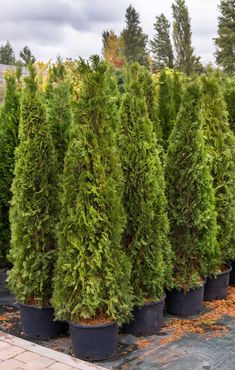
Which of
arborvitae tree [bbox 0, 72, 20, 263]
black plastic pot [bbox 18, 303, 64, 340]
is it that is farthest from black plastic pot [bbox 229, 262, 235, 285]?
arborvitae tree [bbox 0, 72, 20, 263]

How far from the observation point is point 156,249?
4.12m

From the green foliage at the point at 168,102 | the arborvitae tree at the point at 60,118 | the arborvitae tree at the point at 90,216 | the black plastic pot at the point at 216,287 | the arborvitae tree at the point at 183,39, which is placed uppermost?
the arborvitae tree at the point at 183,39

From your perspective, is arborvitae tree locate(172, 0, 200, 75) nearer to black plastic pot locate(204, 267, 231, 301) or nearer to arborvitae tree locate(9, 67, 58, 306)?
black plastic pot locate(204, 267, 231, 301)

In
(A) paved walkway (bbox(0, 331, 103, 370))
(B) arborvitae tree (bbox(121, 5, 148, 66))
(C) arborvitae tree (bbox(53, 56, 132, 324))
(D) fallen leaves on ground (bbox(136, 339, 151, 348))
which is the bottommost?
(A) paved walkway (bbox(0, 331, 103, 370))

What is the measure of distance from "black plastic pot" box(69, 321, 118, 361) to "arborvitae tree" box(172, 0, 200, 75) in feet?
89.3

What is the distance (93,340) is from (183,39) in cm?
2886

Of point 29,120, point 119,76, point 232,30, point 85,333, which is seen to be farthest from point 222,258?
point 232,30

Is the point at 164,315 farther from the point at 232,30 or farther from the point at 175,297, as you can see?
the point at 232,30

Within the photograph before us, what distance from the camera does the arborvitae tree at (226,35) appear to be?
3152 centimetres

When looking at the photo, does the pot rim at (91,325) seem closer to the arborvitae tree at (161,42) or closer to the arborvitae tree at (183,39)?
the arborvitae tree at (183,39)

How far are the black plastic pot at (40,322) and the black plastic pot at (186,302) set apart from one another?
1.24 m

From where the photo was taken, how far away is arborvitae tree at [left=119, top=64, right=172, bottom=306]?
13.2 ft

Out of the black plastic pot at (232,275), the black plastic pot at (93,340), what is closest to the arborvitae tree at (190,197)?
the black plastic pot at (232,275)

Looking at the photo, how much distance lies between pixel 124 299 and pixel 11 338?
1.09 meters
